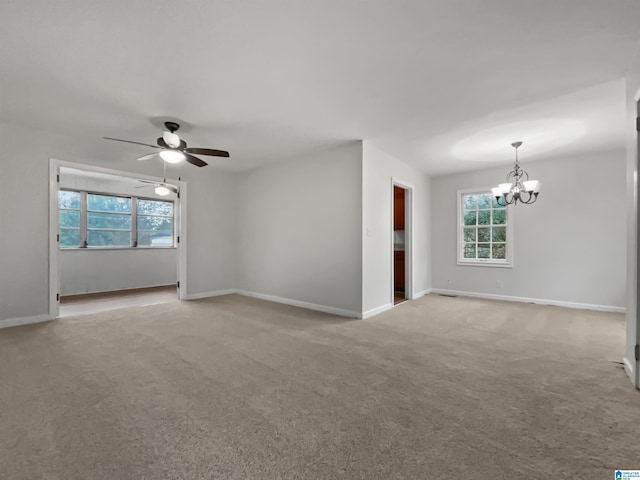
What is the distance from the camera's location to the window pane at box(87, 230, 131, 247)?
659cm

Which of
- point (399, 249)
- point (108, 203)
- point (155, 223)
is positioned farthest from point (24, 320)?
point (399, 249)

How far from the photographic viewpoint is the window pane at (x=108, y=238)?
6586 mm

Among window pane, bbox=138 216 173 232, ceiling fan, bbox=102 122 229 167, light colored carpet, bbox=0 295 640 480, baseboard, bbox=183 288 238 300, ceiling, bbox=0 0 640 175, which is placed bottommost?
light colored carpet, bbox=0 295 640 480

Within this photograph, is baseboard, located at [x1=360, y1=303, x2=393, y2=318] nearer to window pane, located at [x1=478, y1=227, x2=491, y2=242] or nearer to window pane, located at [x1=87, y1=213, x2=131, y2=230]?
window pane, located at [x1=478, y1=227, x2=491, y2=242]

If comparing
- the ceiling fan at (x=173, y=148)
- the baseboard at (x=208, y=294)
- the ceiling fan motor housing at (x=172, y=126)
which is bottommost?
the baseboard at (x=208, y=294)

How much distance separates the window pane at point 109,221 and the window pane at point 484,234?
7.99 m

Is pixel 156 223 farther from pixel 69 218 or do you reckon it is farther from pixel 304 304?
pixel 304 304

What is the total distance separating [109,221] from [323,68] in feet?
21.8

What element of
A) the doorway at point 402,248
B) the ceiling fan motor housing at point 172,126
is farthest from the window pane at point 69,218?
the doorway at point 402,248

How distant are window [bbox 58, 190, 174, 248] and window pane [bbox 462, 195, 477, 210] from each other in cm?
717

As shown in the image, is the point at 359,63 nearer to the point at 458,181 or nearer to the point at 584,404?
the point at 584,404

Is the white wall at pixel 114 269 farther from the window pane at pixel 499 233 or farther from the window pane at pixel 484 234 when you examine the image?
the window pane at pixel 499 233

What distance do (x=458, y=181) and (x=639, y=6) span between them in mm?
4402

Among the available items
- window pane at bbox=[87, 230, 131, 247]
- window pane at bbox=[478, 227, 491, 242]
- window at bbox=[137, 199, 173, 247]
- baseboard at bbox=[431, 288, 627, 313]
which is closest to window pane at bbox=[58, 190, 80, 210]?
window pane at bbox=[87, 230, 131, 247]
